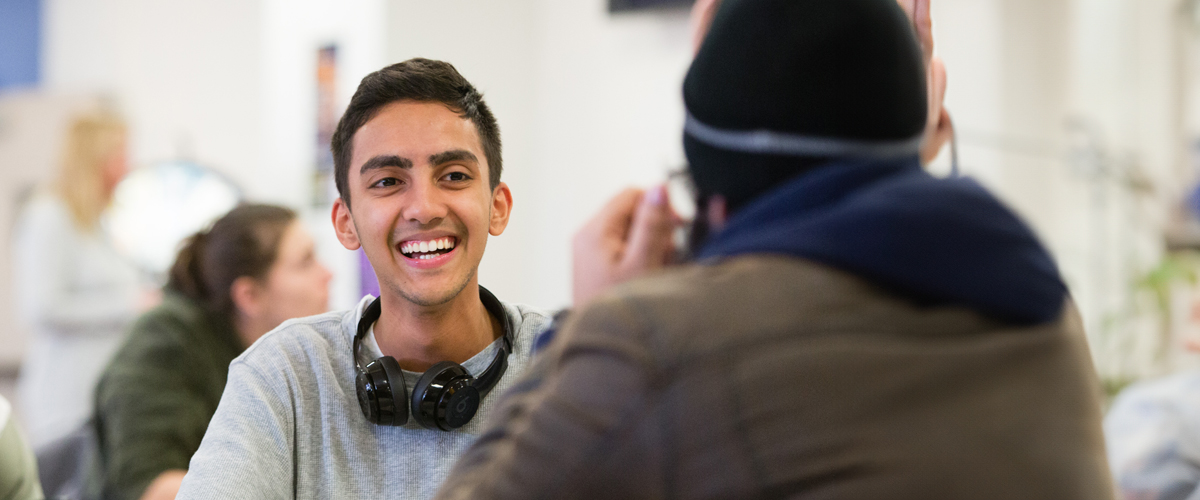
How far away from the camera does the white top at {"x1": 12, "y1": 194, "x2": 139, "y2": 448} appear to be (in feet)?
8.84

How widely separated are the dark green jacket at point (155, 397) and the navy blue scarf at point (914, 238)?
0.96m

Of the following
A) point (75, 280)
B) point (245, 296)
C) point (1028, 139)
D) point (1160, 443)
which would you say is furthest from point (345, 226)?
point (1028, 139)

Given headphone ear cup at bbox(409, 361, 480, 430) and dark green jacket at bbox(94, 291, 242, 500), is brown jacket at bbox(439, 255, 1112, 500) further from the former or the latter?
dark green jacket at bbox(94, 291, 242, 500)

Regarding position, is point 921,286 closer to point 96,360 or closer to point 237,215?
point 237,215

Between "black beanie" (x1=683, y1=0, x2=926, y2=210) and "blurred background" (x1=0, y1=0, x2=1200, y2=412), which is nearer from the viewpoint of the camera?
"black beanie" (x1=683, y1=0, x2=926, y2=210)

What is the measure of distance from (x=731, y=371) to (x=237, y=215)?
1.41m

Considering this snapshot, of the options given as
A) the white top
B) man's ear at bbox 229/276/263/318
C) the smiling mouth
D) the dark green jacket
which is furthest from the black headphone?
the white top

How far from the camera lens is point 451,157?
36.4 inches

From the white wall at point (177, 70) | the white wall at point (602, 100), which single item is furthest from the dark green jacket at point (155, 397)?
the white wall at point (177, 70)

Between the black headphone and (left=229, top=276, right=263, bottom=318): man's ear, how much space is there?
0.84m

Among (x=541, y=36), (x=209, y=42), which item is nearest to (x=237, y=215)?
(x=541, y=36)

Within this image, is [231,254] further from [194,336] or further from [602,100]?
[602,100]

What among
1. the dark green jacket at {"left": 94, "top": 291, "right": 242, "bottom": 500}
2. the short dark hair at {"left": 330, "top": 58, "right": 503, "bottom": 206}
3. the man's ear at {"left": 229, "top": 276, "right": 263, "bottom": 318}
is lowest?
the dark green jacket at {"left": 94, "top": 291, "right": 242, "bottom": 500}

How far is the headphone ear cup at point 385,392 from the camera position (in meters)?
0.91
